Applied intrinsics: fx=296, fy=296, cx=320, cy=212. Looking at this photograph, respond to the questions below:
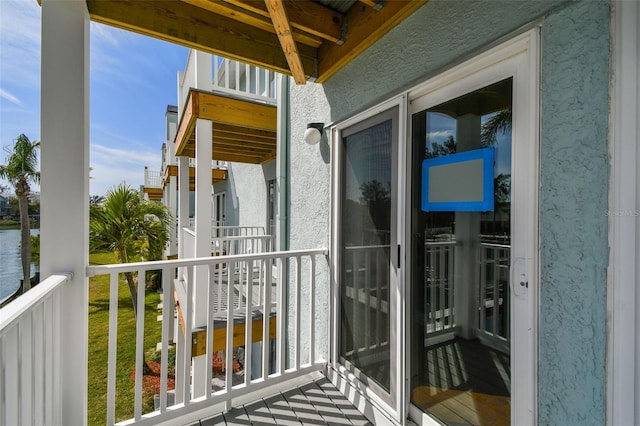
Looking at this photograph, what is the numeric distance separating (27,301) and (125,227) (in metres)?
5.90

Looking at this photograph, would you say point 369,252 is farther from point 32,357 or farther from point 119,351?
point 119,351

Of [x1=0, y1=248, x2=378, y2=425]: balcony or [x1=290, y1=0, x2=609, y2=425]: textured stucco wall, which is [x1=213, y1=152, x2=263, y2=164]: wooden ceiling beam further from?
[x1=290, y1=0, x2=609, y2=425]: textured stucco wall

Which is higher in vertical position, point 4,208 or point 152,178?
point 152,178

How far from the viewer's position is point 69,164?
181 cm

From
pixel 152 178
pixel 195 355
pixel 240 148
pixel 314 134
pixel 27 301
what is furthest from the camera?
pixel 152 178

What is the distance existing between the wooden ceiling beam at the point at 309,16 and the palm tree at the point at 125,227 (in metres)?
5.75

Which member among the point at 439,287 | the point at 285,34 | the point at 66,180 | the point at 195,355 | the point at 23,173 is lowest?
the point at 195,355

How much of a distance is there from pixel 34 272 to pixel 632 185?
2.97 metres

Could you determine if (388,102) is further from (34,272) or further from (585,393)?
(34,272)

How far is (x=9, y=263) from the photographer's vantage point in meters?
1.90

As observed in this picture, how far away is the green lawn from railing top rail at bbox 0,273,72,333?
460 cm

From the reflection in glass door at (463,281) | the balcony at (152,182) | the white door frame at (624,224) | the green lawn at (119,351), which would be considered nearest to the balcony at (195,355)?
the reflection in glass door at (463,281)

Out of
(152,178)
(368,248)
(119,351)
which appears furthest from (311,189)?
(152,178)

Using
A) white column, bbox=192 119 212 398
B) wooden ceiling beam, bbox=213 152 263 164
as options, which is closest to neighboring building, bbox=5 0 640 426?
white column, bbox=192 119 212 398
